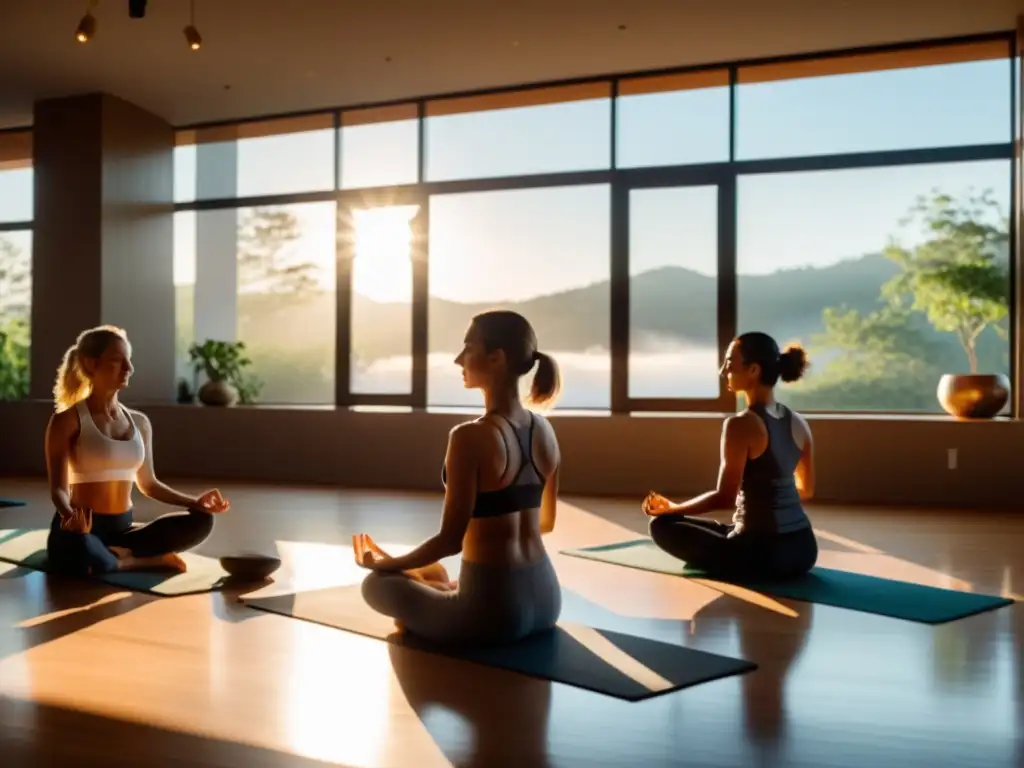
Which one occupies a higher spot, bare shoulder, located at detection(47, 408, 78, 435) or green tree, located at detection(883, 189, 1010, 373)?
green tree, located at detection(883, 189, 1010, 373)

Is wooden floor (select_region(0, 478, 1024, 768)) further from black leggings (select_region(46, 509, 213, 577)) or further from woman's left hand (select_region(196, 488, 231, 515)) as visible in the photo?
woman's left hand (select_region(196, 488, 231, 515))

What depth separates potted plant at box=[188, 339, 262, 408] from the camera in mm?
8055

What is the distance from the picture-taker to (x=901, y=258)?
22.0ft

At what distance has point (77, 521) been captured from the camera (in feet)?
12.6

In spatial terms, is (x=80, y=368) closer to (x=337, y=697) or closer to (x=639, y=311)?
(x=337, y=697)

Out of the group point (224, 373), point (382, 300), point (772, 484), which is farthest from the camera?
point (224, 373)

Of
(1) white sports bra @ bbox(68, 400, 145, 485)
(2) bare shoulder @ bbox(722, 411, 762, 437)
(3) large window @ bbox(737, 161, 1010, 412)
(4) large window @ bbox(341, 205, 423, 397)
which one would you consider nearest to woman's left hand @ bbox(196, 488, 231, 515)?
(1) white sports bra @ bbox(68, 400, 145, 485)

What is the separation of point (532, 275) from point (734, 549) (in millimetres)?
4011

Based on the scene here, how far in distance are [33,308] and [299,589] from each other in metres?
5.37

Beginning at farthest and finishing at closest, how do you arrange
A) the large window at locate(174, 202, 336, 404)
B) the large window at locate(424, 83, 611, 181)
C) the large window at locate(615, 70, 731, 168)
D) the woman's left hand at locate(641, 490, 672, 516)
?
the large window at locate(174, 202, 336, 404)
the large window at locate(424, 83, 611, 181)
the large window at locate(615, 70, 731, 168)
the woman's left hand at locate(641, 490, 672, 516)

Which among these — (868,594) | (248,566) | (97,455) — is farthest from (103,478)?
(868,594)

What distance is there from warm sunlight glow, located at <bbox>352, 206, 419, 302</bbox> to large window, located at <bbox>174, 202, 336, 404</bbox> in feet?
0.79

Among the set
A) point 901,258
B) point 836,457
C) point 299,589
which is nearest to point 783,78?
point 901,258

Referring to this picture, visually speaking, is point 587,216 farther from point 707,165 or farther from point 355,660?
point 355,660
